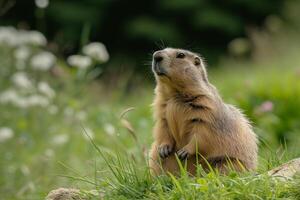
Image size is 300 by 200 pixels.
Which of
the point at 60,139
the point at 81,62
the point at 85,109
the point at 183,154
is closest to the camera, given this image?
the point at 183,154

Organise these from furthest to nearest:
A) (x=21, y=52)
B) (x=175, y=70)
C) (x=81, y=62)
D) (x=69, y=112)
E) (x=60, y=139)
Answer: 1. (x=21, y=52)
2. (x=69, y=112)
3. (x=81, y=62)
4. (x=60, y=139)
5. (x=175, y=70)

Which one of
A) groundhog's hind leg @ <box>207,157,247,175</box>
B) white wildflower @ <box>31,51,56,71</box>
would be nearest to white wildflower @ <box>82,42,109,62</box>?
white wildflower @ <box>31,51,56,71</box>

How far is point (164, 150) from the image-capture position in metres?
5.69

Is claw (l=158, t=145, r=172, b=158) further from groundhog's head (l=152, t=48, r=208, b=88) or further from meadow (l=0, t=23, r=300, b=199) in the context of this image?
meadow (l=0, t=23, r=300, b=199)

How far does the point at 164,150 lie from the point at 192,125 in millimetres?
255

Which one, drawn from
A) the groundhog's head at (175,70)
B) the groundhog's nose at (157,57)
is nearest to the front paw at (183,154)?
the groundhog's head at (175,70)

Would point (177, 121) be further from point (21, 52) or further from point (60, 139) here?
point (21, 52)

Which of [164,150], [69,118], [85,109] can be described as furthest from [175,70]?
[85,109]

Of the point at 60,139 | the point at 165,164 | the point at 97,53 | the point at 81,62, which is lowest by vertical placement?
the point at 60,139

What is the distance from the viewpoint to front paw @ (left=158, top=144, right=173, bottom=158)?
18.6 feet

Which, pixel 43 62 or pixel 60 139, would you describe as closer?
pixel 60 139

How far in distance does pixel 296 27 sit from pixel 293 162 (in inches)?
600

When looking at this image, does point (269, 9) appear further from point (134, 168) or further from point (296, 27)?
point (134, 168)

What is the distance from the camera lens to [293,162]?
5.13 metres
